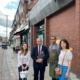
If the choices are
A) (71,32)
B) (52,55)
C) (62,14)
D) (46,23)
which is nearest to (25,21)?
(46,23)

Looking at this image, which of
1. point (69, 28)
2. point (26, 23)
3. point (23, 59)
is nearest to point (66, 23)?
point (69, 28)

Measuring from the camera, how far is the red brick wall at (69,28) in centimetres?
790

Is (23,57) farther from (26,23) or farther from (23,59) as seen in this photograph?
(26,23)

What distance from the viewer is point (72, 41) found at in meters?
8.98

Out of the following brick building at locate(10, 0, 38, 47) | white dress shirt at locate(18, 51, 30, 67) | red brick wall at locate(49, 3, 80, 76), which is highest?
brick building at locate(10, 0, 38, 47)

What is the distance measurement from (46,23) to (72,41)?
16.1 ft

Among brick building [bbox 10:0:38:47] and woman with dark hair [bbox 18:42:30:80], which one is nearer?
woman with dark hair [bbox 18:42:30:80]

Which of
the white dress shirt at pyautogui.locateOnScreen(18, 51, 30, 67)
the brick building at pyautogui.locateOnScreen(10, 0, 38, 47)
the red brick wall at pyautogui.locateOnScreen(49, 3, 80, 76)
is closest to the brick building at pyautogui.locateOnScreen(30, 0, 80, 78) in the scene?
the red brick wall at pyautogui.locateOnScreen(49, 3, 80, 76)

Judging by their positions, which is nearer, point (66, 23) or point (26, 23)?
point (66, 23)

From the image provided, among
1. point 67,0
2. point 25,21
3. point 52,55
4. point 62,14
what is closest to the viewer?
point 52,55

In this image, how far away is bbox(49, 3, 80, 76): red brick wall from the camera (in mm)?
7898

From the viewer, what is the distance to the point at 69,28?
9375 millimetres

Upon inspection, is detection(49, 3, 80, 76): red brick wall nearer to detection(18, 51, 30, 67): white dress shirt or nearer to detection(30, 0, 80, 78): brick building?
detection(30, 0, 80, 78): brick building

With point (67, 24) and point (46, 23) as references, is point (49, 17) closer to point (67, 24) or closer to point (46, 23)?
point (46, 23)
